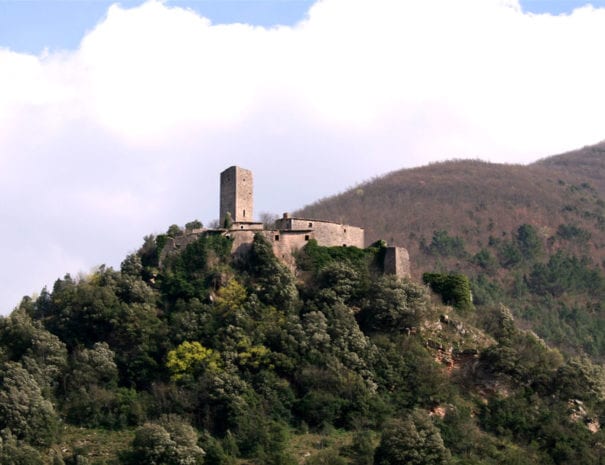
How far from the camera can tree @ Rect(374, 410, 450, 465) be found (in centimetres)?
4516

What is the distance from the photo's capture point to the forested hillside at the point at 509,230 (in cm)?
10688

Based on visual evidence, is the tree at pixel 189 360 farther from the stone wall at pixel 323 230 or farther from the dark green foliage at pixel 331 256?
the stone wall at pixel 323 230

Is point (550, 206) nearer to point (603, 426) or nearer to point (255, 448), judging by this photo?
point (603, 426)

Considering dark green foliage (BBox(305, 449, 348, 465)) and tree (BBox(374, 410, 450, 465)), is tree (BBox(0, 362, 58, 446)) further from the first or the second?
tree (BBox(374, 410, 450, 465))

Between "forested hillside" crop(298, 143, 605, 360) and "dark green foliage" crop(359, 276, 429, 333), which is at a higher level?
"forested hillside" crop(298, 143, 605, 360)

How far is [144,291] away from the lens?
55.2 metres

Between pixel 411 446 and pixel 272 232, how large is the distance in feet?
53.4

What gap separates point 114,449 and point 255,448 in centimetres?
596

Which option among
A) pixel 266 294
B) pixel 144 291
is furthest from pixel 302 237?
pixel 144 291

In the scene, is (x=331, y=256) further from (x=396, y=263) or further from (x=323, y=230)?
(x=396, y=263)

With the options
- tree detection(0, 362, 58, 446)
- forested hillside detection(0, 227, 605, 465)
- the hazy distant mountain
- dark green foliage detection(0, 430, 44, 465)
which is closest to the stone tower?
forested hillside detection(0, 227, 605, 465)

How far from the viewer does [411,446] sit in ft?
149

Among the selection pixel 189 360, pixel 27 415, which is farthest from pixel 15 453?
pixel 189 360

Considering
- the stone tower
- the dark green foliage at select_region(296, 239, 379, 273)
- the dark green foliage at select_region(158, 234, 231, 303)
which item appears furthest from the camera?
the stone tower
